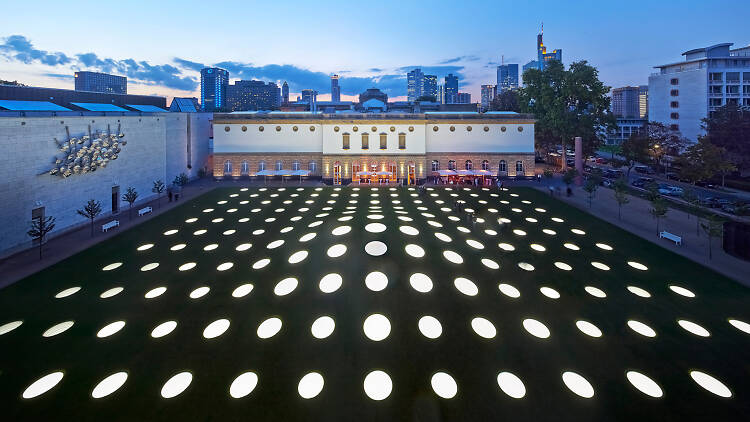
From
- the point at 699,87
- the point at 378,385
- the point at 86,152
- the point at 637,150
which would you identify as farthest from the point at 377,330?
the point at 699,87

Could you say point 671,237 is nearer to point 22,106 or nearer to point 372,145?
point 372,145

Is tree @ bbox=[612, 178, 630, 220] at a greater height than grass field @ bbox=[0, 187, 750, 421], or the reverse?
tree @ bbox=[612, 178, 630, 220]

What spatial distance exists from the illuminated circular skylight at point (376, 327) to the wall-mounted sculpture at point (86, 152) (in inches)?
1329

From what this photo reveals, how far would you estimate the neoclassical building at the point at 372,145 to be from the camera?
6059 centimetres

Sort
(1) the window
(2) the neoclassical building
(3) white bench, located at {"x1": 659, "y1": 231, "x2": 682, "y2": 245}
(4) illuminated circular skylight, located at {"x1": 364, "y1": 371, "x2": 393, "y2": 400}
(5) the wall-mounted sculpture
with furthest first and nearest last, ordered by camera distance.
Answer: (1) the window
(2) the neoclassical building
(5) the wall-mounted sculpture
(3) white bench, located at {"x1": 659, "y1": 231, "x2": 682, "y2": 245}
(4) illuminated circular skylight, located at {"x1": 364, "y1": 371, "x2": 393, "y2": 400}

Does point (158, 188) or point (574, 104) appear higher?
point (574, 104)

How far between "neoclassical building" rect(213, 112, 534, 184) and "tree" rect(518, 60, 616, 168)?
13239 mm

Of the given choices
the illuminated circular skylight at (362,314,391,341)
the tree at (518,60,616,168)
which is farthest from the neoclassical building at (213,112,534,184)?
the illuminated circular skylight at (362,314,391,341)

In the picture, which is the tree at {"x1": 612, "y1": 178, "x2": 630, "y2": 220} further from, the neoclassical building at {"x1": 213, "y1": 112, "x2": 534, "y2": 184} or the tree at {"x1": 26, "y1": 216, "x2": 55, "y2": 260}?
the tree at {"x1": 26, "y1": 216, "x2": 55, "y2": 260}

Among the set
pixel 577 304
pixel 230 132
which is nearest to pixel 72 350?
pixel 577 304

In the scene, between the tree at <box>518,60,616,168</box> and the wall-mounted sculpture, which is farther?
the tree at <box>518,60,616,168</box>

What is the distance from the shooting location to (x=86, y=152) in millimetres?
34281

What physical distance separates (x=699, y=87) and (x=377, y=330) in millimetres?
113399

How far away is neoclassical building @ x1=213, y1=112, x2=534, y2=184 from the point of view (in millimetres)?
60594
